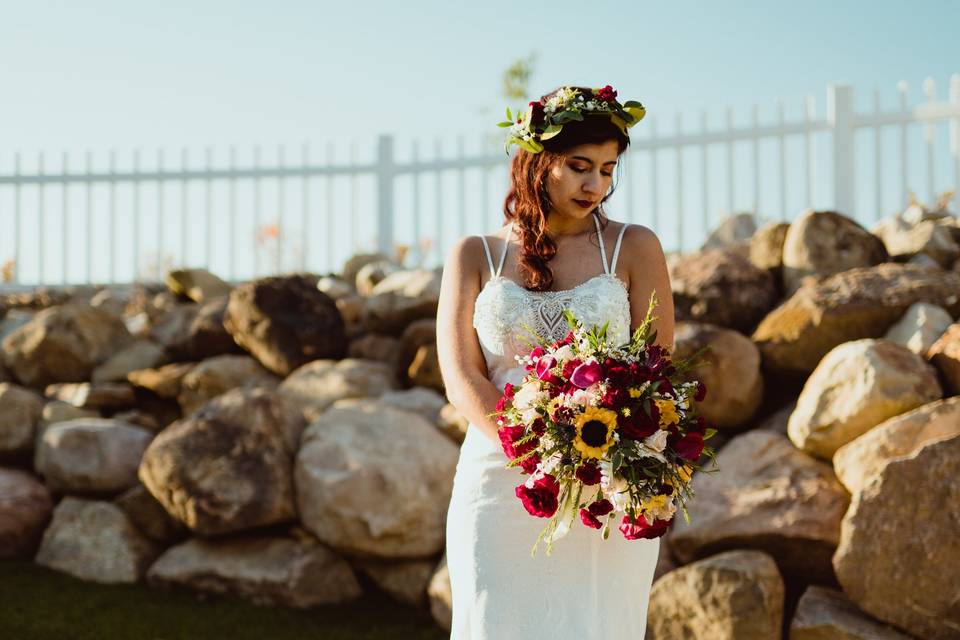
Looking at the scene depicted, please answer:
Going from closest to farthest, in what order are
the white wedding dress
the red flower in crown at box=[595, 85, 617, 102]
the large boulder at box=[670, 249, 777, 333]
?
1. the white wedding dress
2. the red flower in crown at box=[595, 85, 617, 102]
3. the large boulder at box=[670, 249, 777, 333]

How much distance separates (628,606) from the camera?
3.13 metres

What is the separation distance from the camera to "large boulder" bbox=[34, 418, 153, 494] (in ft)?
21.8

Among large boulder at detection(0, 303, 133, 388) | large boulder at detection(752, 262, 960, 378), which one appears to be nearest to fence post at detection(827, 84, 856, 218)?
large boulder at detection(752, 262, 960, 378)

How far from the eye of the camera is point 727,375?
19.3 feet

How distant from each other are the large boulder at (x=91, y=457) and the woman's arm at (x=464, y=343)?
4100 mm

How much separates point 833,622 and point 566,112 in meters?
2.82

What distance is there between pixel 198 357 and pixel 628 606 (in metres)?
A: 5.95

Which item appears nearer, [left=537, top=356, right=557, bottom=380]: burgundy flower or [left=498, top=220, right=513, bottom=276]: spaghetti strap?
[left=537, top=356, right=557, bottom=380]: burgundy flower

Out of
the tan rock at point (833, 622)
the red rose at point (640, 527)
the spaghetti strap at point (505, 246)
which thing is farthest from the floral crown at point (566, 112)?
the tan rock at point (833, 622)

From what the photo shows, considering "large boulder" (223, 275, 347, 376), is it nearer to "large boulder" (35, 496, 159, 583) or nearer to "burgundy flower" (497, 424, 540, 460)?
"large boulder" (35, 496, 159, 583)

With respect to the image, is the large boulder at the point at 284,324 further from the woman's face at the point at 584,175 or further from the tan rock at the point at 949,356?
the woman's face at the point at 584,175

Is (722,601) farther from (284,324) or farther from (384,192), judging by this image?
(384,192)

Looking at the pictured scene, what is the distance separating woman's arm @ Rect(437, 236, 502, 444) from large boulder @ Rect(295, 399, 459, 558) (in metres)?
2.59

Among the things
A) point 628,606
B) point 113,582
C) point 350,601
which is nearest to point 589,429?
point 628,606
